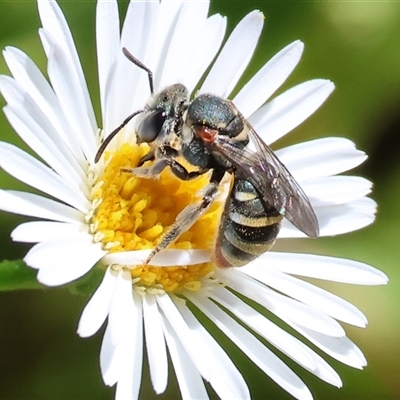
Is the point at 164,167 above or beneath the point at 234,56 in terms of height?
beneath

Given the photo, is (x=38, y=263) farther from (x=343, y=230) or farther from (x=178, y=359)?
(x=343, y=230)

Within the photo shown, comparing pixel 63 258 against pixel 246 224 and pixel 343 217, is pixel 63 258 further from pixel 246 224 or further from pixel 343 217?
pixel 343 217

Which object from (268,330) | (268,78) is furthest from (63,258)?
(268,78)

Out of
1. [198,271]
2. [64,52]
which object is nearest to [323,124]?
[198,271]

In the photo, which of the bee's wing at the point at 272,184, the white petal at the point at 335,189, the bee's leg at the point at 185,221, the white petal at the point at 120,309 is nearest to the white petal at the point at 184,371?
the white petal at the point at 120,309

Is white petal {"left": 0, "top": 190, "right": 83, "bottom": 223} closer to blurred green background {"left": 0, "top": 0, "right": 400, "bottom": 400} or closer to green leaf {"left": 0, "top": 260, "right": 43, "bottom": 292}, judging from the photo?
green leaf {"left": 0, "top": 260, "right": 43, "bottom": 292}

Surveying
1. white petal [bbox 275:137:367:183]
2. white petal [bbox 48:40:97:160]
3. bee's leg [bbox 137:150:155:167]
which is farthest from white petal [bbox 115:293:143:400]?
white petal [bbox 275:137:367:183]
